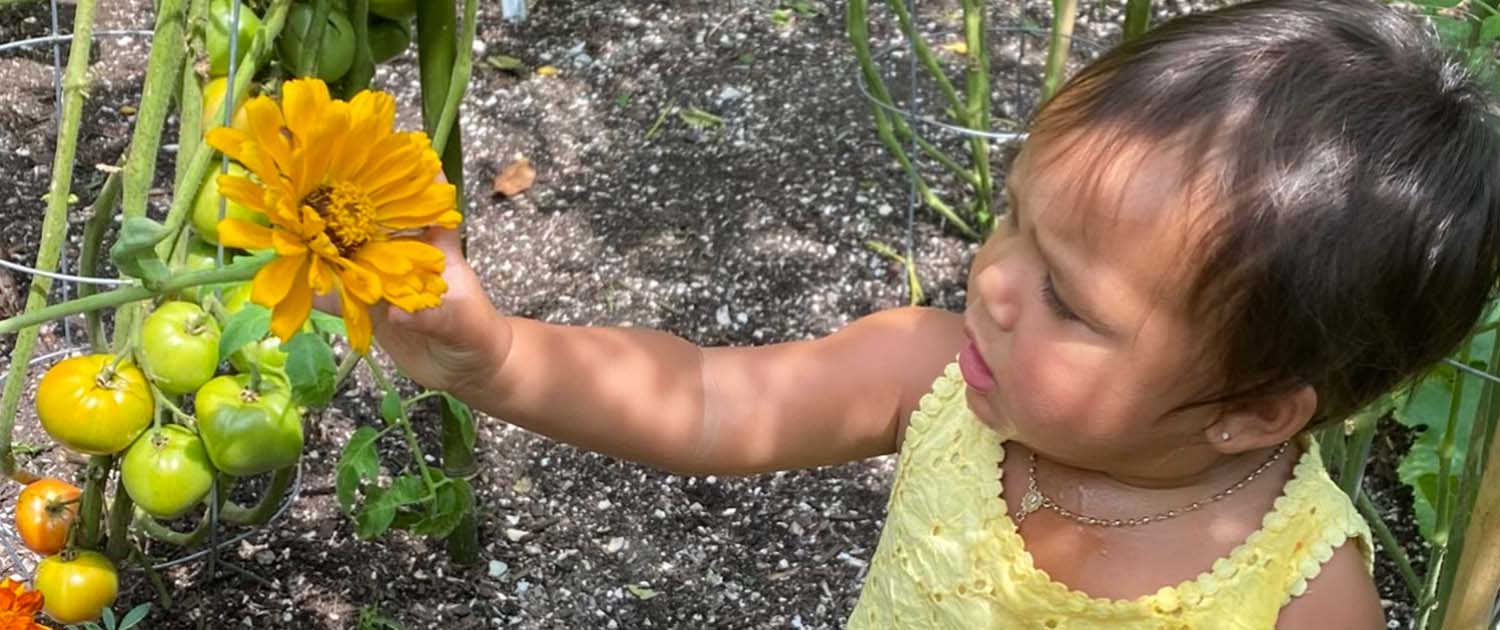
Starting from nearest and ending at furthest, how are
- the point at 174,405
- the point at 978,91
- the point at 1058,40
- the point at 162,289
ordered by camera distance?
the point at 162,289, the point at 174,405, the point at 1058,40, the point at 978,91

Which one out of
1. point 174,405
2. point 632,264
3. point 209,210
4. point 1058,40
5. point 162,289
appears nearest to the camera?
point 162,289

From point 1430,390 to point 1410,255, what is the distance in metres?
0.95

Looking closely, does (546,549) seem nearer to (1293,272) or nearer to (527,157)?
(527,157)

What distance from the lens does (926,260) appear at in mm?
2326

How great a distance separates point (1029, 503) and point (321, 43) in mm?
604

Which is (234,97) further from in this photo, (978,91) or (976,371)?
(978,91)

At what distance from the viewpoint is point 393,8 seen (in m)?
1.26

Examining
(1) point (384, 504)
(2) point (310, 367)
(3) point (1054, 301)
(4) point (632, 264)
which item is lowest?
(4) point (632, 264)

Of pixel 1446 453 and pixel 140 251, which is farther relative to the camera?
pixel 1446 453

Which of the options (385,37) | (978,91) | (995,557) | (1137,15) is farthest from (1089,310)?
(978,91)

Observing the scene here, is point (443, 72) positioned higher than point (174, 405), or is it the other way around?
point (443, 72)

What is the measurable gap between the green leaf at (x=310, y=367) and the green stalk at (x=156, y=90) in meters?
0.15

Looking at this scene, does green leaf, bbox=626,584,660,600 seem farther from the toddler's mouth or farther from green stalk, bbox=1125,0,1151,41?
the toddler's mouth

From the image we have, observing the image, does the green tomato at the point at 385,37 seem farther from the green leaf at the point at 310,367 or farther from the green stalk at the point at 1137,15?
the green stalk at the point at 1137,15
